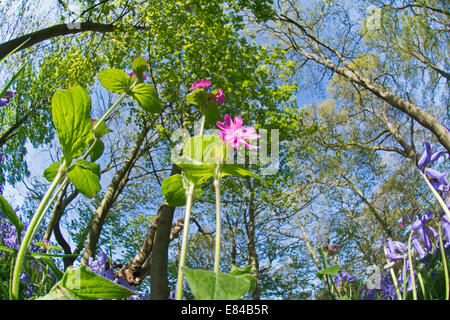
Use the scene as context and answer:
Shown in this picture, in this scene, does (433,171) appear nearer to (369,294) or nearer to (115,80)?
(369,294)

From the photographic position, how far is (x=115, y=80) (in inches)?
30.7

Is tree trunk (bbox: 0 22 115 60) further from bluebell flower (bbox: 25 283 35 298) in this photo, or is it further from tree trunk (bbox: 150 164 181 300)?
bluebell flower (bbox: 25 283 35 298)

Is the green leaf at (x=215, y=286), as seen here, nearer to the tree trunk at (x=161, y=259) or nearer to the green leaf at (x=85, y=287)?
the green leaf at (x=85, y=287)

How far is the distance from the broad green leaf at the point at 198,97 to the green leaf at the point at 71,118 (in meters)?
0.23

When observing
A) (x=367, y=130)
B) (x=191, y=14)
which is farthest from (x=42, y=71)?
(x=367, y=130)

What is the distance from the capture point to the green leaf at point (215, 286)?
33 centimetres

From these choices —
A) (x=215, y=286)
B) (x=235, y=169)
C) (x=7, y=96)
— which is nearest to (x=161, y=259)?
(x=7, y=96)

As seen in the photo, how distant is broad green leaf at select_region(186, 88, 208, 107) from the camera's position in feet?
2.29

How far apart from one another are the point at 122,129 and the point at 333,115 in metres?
9.19

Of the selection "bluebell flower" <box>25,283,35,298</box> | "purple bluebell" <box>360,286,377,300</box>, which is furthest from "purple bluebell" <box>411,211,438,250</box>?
"bluebell flower" <box>25,283,35,298</box>

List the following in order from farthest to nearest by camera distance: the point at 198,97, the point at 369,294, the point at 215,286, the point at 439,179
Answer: the point at 369,294 < the point at 198,97 < the point at 439,179 < the point at 215,286

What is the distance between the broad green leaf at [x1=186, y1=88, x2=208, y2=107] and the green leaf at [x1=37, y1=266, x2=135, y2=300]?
43 cm

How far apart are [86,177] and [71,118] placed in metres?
0.17

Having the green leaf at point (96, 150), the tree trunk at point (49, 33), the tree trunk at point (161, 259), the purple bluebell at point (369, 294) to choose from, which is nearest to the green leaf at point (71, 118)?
the green leaf at point (96, 150)
